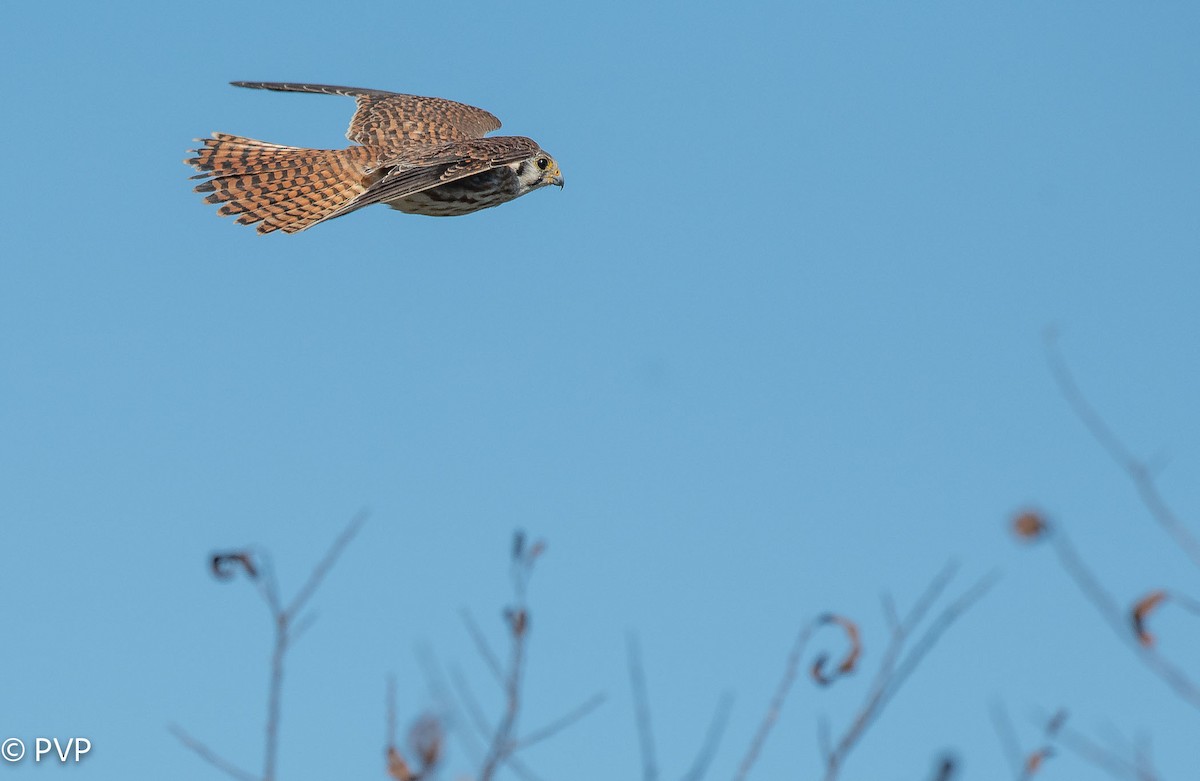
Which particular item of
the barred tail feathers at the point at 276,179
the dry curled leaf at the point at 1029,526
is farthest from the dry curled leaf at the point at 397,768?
the barred tail feathers at the point at 276,179

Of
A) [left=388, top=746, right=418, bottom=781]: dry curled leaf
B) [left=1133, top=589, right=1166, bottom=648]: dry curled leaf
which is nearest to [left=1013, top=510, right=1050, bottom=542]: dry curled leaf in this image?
[left=1133, top=589, right=1166, bottom=648]: dry curled leaf

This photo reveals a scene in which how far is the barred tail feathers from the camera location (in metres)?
9.87

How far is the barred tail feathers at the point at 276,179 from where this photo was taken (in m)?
9.87

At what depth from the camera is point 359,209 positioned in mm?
8383

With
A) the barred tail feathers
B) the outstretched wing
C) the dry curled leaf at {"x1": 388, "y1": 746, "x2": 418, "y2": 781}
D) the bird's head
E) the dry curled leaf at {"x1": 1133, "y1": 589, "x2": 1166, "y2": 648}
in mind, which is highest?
the outstretched wing

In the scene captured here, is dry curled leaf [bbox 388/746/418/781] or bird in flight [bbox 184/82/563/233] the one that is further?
bird in flight [bbox 184/82/563/233]

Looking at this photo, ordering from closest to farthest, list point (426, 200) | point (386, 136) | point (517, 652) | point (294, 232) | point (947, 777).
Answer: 1. point (947, 777)
2. point (517, 652)
3. point (294, 232)
4. point (426, 200)
5. point (386, 136)

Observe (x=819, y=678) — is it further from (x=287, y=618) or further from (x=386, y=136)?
(x=386, y=136)

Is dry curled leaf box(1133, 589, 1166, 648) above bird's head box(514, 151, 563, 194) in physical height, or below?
below

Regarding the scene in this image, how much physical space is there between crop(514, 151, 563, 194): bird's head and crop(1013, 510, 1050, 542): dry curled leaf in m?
7.27

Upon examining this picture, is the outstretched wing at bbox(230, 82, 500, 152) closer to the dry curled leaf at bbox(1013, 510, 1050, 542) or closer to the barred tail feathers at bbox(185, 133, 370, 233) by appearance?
the barred tail feathers at bbox(185, 133, 370, 233)

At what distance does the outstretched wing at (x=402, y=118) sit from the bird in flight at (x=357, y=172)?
0.06 ft

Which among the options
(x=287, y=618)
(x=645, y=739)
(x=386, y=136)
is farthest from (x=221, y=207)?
(x=645, y=739)

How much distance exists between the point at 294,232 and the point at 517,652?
20.5 ft
